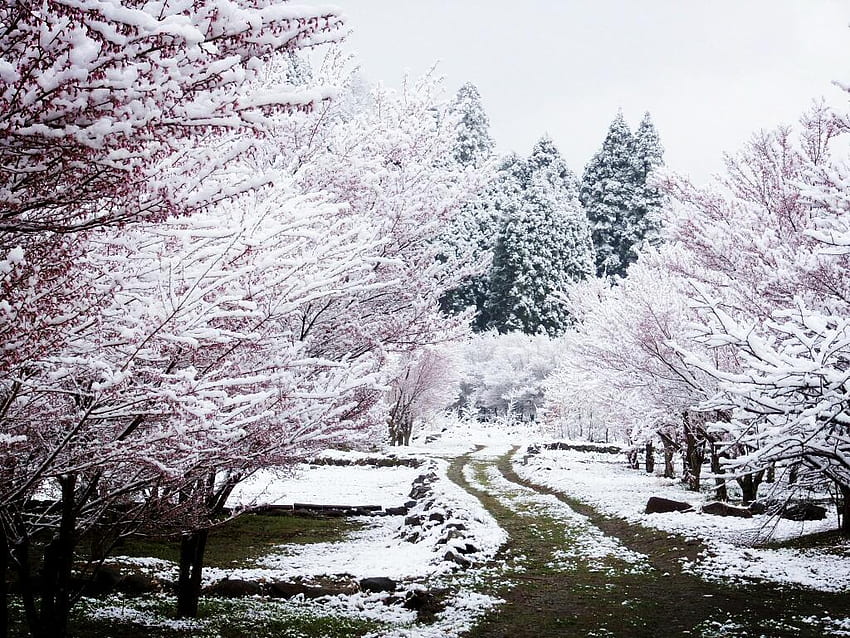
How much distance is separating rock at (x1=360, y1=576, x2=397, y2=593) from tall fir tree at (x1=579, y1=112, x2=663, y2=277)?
6689 cm

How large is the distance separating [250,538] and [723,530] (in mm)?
8779

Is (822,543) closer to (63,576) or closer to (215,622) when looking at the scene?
(215,622)

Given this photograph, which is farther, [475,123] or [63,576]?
[475,123]

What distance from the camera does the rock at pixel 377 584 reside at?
8.88 meters

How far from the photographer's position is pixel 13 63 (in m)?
2.17

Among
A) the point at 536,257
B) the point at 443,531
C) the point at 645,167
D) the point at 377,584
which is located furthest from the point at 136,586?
the point at 645,167

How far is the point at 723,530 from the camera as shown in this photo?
12203 millimetres

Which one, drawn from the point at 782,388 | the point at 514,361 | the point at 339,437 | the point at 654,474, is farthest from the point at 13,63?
the point at 514,361

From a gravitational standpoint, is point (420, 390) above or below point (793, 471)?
above

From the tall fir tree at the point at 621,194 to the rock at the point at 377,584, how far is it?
219 feet

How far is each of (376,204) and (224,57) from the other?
19.9 feet

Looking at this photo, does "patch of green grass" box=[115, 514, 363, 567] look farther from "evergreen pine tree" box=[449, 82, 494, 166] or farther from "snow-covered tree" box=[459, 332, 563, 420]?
"evergreen pine tree" box=[449, 82, 494, 166]

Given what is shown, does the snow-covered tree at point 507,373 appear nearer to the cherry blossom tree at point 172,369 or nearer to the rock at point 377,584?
the rock at point 377,584

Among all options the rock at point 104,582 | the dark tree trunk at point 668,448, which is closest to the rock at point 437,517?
the rock at point 104,582
